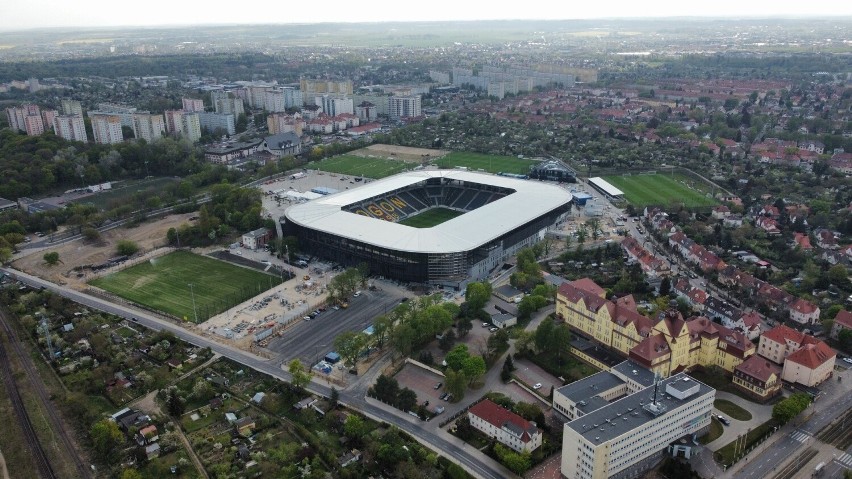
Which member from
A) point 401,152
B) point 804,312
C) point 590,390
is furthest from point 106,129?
point 804,312

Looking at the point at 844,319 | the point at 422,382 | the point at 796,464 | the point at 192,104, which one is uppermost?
the point at 192,104

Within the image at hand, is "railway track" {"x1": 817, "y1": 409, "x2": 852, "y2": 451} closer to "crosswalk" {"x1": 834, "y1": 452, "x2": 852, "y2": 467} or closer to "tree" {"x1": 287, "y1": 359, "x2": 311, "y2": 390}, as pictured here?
"crosswalk" {"x1": 834, "y1": 452, "x2": 852, "y2": 467}

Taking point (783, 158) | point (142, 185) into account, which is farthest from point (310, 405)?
point (783, 158)

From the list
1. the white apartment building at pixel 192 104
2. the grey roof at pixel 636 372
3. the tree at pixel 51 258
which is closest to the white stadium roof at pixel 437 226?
the grey roof at pixel 636 372

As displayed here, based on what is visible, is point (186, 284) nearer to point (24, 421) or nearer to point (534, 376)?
point (24, 421)

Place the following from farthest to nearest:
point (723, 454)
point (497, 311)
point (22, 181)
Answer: point (22, 181) → point (497, 311) → point (723, 454)

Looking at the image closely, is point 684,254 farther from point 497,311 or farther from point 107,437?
point 107,437
